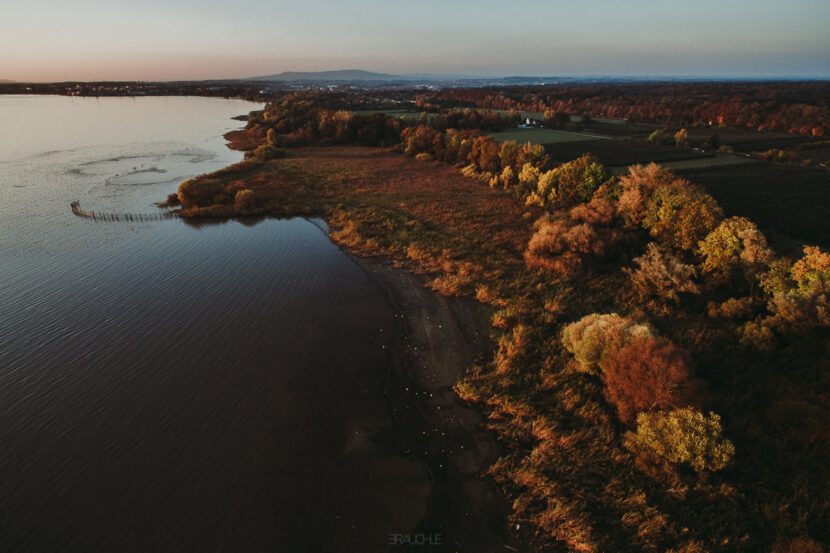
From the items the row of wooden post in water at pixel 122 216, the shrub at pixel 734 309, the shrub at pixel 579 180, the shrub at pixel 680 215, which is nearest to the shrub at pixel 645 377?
the shrub at pixel 734 309

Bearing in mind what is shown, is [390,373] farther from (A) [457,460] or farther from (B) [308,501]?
(B) [308,501]

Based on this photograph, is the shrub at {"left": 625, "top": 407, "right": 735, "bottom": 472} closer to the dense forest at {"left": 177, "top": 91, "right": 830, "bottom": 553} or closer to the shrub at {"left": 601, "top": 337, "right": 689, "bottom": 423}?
the dense forest at {"left": 177, "top": 91, "right": 830, "bottom": 553}

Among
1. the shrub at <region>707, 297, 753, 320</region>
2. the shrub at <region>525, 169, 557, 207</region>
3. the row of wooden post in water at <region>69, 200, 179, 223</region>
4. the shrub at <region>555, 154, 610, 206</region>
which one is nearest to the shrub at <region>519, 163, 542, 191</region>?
the shrub at <region>525, 169, 557, 207</region>

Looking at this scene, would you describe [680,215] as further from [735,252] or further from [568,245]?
[568,245]

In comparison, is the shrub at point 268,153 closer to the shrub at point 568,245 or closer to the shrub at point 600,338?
the shrub at point 568,245

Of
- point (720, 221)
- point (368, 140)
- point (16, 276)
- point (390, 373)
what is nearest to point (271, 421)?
point (390, 373)

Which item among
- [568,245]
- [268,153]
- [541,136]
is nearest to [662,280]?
[568,245]
